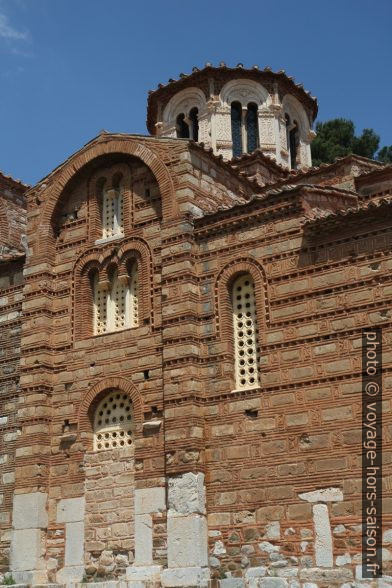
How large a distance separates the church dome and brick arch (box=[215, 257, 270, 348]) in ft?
23.1

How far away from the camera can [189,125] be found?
19906mm

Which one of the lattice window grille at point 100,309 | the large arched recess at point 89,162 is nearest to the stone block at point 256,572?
the lattice window grille at point 100,309

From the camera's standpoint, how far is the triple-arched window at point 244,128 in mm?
19250

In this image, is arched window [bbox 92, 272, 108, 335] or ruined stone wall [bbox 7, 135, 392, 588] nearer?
ruined stone wall [bbox 7, 135, 392, 588]

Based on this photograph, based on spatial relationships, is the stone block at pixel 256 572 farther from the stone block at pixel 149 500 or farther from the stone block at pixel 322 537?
the stone block at pixel 149 500

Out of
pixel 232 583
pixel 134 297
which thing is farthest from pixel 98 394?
pixel 232 583

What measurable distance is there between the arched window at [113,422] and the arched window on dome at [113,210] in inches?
114

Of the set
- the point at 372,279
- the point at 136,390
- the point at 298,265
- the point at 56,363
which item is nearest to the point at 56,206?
the point at 56,363

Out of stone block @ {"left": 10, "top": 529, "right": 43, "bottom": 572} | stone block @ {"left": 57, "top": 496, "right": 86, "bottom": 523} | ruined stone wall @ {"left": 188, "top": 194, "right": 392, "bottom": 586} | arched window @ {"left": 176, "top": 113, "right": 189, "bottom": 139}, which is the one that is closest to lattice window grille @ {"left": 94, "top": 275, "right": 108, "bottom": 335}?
ruined stone wall @ {"left": 188, "top": 194, "right": 392, "bottom": 586}

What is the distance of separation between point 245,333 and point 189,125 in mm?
9085

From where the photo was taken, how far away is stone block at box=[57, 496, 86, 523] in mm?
12633

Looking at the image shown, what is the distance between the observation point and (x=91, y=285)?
14070 mm

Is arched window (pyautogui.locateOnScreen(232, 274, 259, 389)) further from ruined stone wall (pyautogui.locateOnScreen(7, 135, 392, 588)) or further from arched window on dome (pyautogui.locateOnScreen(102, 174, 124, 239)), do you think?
arched window on dome (pyautogui.locateOnScreen(102, 174, 124, 239))

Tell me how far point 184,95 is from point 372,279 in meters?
10.5
